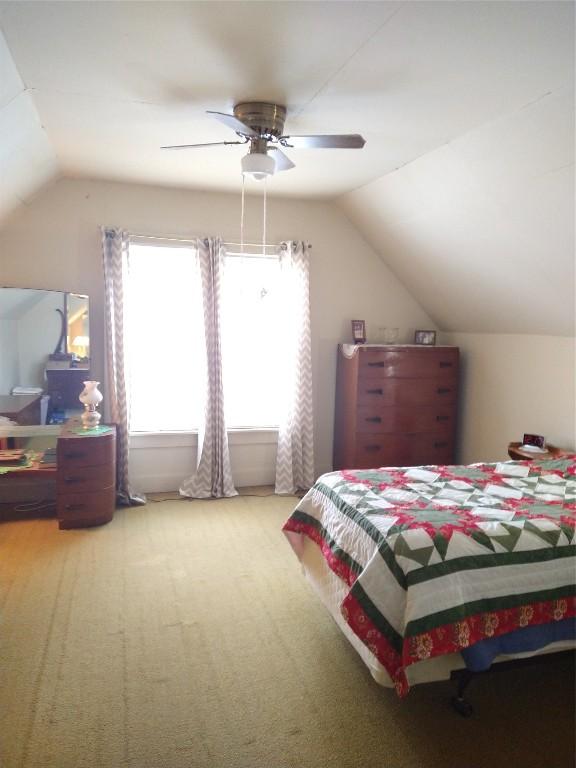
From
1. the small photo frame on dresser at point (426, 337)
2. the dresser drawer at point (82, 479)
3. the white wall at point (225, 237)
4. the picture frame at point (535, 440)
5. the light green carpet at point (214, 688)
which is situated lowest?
the light green carpet at point (214, 688)

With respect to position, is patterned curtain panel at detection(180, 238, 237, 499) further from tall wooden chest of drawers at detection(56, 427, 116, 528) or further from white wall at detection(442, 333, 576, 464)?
white wall at detection(442, 333, 576, 464)

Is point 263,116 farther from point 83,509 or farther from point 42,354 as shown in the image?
point 83,509

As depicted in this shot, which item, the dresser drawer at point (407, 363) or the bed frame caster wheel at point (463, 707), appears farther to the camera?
the dresser drawer at point (407, 363)

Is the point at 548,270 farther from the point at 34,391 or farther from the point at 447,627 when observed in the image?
the point at 34,391

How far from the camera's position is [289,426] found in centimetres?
458

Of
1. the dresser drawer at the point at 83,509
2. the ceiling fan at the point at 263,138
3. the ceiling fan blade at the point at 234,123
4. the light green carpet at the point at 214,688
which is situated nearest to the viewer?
the light green carpet at the point at 214,688

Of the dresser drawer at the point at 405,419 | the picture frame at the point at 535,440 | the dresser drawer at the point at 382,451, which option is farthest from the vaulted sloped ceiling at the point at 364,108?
the dresser drawer at the point at 382,451

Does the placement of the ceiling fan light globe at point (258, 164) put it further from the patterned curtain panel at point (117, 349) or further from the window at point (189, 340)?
the patterned curtain panel at point (117, 349)

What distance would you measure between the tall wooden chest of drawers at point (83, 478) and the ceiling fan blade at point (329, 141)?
2384 mm

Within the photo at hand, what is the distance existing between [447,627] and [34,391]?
11.0 feet

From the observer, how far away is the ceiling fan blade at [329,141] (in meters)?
2.38

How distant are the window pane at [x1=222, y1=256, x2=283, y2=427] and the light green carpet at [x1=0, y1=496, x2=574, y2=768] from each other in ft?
5.79

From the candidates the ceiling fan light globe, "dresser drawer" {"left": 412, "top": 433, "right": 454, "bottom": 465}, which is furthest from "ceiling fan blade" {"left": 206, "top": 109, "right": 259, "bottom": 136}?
"dresser drawer" {"left": 412, "top": 433, "right": 454, "bottom": 465}

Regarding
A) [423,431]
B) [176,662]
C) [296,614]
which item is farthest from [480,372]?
[176,662]
